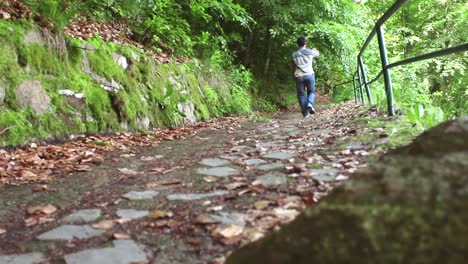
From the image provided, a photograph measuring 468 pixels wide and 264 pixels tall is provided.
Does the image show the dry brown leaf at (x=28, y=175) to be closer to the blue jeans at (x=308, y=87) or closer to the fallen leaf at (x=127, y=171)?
the fallen leaf at (x=127, y=171)

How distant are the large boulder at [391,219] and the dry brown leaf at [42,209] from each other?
5.49 feet

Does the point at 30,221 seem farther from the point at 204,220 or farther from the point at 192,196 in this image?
the point at 204,220

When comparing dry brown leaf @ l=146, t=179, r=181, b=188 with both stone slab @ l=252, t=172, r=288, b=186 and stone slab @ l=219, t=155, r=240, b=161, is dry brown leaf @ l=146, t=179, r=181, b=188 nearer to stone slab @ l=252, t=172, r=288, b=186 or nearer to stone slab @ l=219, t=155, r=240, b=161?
stone slab @ l=252, t=172, r=288, b=186

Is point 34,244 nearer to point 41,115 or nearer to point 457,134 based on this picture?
point 457,134

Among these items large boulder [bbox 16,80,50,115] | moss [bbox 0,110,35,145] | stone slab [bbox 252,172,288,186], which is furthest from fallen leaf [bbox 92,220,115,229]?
large boulder [bbox 16,80,50,115]

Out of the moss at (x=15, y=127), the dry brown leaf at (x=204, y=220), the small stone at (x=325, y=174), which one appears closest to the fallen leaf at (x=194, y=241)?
the dry brown leaf at (x=204, y=220)

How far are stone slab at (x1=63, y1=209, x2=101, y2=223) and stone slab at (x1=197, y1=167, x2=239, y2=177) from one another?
0.93 m

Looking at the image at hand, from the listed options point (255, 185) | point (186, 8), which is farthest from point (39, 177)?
point (186, 8)

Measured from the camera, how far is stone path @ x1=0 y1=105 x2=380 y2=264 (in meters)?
1.80

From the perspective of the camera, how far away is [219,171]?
3131 mm

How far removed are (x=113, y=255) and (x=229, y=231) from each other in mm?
519

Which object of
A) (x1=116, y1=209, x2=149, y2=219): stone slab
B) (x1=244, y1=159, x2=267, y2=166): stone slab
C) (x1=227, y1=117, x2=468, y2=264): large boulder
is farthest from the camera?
(x1=244, y1=159, x2=267, y2=166): stone slab

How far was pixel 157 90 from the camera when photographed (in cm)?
662

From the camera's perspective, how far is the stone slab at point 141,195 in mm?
2576
